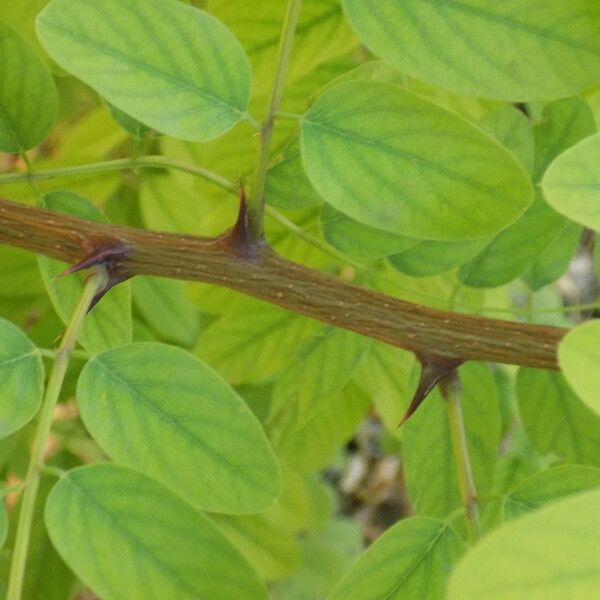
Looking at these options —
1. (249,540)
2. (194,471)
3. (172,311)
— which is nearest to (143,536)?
(194,471)

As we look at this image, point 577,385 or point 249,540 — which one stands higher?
point 577,385

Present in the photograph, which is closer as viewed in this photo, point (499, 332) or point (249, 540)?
point (499, 332)

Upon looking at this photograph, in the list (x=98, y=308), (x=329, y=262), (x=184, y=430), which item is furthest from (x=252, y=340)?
(x=184, y=430)

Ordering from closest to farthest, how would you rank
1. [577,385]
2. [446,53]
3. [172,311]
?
[577,385] → [446,53] → [172,311]

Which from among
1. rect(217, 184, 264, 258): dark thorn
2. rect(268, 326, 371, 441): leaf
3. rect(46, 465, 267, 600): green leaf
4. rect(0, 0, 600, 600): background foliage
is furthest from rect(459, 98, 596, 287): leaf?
rect(46, 465, 267, 600): green leaf

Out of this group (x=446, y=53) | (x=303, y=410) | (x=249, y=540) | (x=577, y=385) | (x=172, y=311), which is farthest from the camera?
(x=249, y=540)

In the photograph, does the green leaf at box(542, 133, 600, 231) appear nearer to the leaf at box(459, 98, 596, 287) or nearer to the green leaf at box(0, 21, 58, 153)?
the leaf at box(459, 98, 596, 287)

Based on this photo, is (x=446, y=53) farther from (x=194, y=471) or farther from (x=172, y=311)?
(x=172, y=311)
